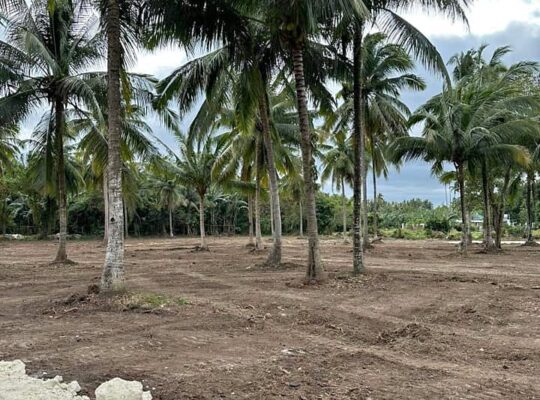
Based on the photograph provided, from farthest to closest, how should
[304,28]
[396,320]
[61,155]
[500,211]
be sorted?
[500,211]
[61,155]
[304,28]
[396,320]

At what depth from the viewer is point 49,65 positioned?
1549 centimetres

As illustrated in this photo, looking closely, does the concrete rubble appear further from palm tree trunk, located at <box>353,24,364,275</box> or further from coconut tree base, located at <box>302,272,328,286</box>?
palm tree trunk, located at <box>353,24,364,275</box>

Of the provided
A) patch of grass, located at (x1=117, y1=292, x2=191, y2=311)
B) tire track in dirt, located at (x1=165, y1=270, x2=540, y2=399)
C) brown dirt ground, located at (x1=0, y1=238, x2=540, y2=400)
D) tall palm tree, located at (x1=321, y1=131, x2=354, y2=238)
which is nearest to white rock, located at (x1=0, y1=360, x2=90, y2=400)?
brown dirt ground, located at (x1=0, y1=238, x2=540, y2=400)

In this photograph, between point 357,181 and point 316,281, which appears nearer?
point 316,281

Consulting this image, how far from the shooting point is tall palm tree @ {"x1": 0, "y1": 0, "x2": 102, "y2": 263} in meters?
15.0

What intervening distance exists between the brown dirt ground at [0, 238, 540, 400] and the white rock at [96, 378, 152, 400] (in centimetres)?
28

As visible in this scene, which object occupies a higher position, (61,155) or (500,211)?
(61,155)

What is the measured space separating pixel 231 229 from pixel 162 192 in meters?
15.1

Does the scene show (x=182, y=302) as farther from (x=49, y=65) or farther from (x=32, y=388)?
(x=49, y=65)

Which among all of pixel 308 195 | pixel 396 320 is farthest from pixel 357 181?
pixel 396 320

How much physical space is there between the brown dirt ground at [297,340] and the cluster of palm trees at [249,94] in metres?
1.76

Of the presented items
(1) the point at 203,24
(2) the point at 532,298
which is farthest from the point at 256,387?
(1) the point at 203,24

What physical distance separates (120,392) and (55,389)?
73 centimetres

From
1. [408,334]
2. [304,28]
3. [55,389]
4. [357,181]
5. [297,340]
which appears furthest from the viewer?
[357,181]
